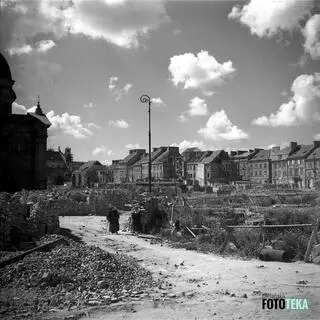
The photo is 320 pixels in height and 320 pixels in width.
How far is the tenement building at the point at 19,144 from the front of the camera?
41781 mm

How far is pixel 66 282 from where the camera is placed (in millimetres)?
9867

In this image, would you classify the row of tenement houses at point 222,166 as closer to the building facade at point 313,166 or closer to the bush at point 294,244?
the building facade at point 313,166

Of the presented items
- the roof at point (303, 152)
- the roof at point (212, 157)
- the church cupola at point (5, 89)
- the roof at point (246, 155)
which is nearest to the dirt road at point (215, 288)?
the church cupola at point (5, 89)

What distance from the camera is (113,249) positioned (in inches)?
614

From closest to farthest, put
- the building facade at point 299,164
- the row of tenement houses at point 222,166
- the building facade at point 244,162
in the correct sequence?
the building facade at point 299,164 → the row of tenement houses at point 222,166 → the building facade at point 244,162

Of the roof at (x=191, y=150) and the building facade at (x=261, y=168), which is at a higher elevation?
the roof at (x=191, y=150)

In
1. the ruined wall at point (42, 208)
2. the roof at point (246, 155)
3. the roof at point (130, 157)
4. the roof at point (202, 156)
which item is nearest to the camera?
the ruined wall at point (42, 208)

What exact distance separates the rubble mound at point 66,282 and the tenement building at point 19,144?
31598 millimetres

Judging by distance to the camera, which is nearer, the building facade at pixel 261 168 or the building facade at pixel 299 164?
the building facade at pixel 299 164

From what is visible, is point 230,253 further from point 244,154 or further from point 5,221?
point 244,154

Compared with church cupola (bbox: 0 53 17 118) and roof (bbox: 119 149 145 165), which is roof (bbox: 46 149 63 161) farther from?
church cupola (bbox: 0 53 17 118)

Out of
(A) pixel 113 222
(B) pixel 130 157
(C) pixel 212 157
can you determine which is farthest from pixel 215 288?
(B) pixel 130 157

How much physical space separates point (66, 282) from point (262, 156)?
3880 inches

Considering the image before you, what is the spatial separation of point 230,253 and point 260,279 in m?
3.81
